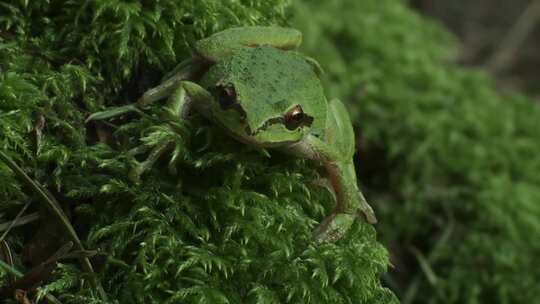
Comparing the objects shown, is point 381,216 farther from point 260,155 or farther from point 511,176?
point 260,155

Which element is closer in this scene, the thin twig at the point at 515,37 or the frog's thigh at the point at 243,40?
the frog's thigh at the point at 243,40

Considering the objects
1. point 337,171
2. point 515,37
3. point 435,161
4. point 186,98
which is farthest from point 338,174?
point 515,37

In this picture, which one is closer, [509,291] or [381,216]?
[509,291]

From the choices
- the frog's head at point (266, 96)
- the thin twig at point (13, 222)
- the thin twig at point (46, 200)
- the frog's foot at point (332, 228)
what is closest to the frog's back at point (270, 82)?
the frog's head at point (266, 96)

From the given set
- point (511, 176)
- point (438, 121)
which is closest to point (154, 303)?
point (438, 121)

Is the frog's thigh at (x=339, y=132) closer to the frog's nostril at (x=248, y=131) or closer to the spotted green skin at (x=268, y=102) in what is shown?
the spotted green skin at (x=268, y=102)

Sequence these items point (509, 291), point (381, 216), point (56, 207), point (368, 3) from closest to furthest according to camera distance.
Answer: point (56, 207), point (509, 291), point (381, 216), point (368, 3)

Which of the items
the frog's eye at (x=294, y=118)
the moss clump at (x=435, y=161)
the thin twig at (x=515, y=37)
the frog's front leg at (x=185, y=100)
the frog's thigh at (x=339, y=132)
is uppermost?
the frog's eye at (x=294, y=118)
